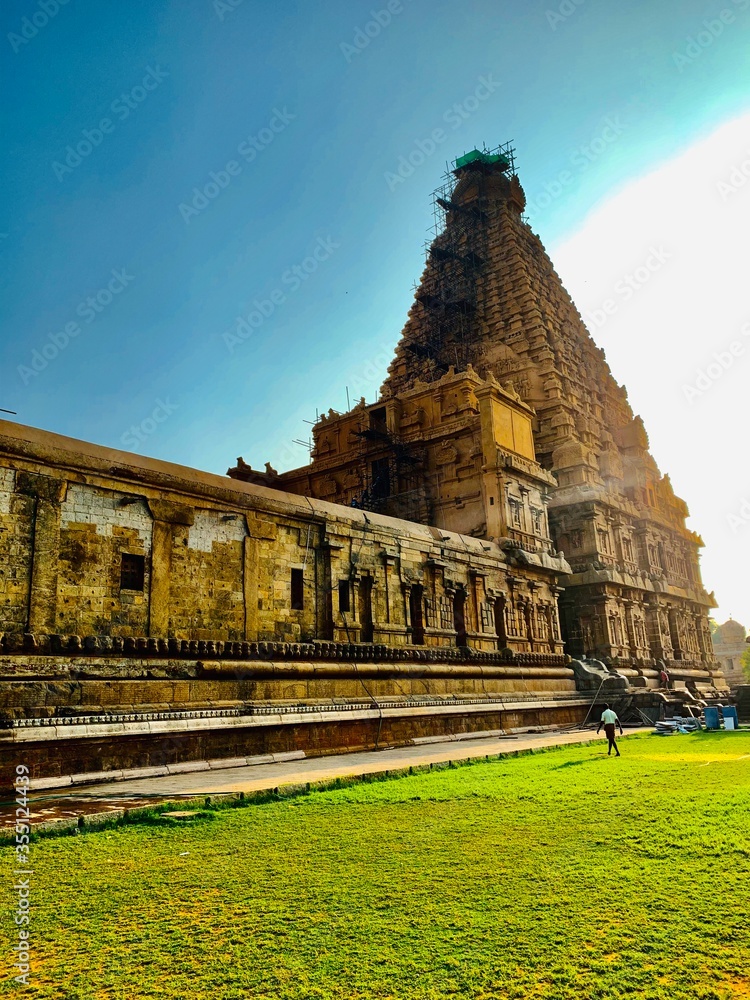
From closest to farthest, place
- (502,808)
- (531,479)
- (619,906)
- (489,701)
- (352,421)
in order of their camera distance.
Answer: (619,906) → (502,808) → (489,701) → (531,479) → (352,421)

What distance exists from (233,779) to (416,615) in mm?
9778

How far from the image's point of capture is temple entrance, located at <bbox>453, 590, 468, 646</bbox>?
20.7 m

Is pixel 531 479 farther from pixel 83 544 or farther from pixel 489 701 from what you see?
pixel 83 544

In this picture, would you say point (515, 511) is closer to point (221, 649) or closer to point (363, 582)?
point (363, 582)

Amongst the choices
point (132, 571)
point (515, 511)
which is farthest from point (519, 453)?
point (132, 571)

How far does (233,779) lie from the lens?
9.92 metres

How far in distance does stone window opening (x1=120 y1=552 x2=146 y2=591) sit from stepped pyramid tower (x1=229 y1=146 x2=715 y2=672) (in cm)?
1304

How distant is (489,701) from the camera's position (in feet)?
64.8

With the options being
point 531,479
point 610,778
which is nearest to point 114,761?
point 610,778

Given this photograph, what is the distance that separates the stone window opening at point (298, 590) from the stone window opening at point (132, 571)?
12.6 ft

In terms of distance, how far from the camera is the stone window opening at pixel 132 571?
12.5 metres

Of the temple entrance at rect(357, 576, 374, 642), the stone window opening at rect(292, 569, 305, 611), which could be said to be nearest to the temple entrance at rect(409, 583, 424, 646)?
the temple entrance at rect(357, 576, 374, 642)

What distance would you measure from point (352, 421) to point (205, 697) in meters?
21.2

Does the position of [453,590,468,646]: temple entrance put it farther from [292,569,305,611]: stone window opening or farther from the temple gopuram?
[292,569,305,611]: stone window opening
